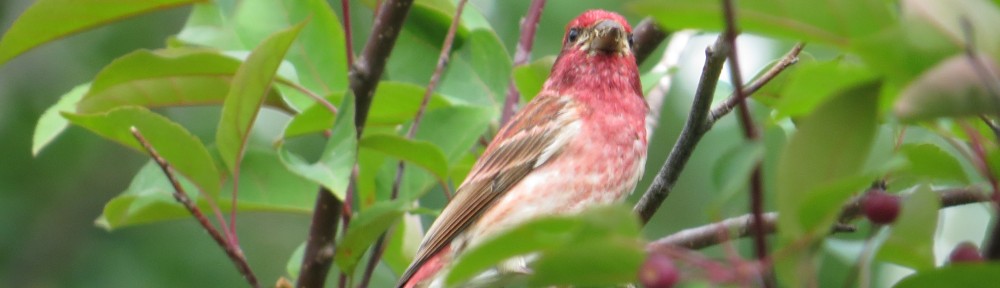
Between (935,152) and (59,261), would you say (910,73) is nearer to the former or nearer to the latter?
(935,152)

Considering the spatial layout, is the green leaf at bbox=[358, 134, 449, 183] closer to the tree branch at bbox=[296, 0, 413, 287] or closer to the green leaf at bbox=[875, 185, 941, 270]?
the tree branch at bbox=[296, 0, 413, 287]

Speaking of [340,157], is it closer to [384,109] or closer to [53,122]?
[384,109]

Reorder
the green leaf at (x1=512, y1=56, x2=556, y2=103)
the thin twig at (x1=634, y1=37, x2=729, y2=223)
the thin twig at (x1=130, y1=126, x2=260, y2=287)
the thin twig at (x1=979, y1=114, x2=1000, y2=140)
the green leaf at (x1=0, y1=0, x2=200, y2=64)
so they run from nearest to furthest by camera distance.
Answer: the thin twig at (x1=979, y1=114, x2=1000, y2=140)
the thin twig at (x1=634, y1=37, x2=729, y2=223)
the thin twig at (x1=130, y1=126, x2=260, y2=287)
the green leaf at (x1=0, y1=0, x2=200, y2=64)
the green leaf at (x1=512, y1=56, x2=556, y2=103)

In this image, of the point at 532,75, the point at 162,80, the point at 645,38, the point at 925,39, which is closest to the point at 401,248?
the point at 532,75

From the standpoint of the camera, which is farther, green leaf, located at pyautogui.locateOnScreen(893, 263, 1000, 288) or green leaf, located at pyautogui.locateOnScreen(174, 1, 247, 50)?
green leaf, located at pyautogui.locateOnScreen(174, 1, 247, 50)

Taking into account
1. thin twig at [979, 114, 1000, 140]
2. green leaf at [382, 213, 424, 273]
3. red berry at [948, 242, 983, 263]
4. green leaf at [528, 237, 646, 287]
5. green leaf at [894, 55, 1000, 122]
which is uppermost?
green leaf at [894, 55, 1000, 122]

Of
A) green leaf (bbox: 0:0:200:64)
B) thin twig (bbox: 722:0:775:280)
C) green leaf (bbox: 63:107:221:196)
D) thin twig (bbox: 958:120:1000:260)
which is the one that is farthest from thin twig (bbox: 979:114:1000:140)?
green leaf (bbox: 0:0:200:64)

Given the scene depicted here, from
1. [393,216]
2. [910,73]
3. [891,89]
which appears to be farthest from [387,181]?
[910,73]
